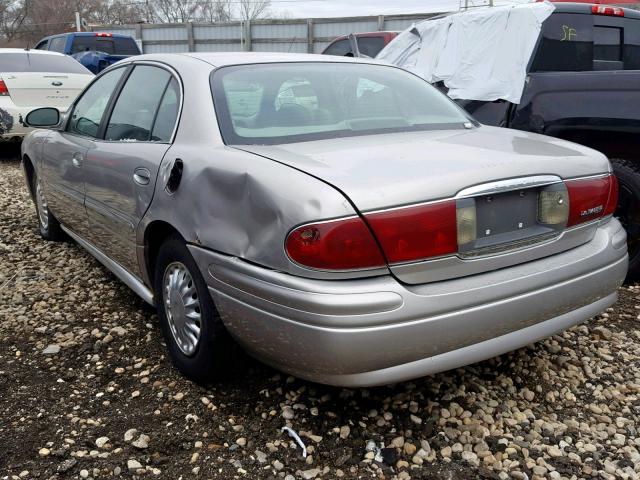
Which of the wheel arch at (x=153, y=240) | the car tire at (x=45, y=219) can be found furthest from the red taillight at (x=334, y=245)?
the car tire at (x=45, y=219)

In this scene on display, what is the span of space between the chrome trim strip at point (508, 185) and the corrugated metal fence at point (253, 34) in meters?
19.5

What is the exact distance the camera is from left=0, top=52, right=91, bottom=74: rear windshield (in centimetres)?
791

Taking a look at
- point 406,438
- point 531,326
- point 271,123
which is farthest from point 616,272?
point 271,123

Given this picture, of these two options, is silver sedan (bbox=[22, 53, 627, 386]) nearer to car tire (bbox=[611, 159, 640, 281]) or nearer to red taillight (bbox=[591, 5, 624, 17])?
car tire (bbox=[611, 159, 640, 281])

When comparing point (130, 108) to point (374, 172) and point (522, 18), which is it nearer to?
point (374, 172)

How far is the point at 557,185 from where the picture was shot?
2336 mm

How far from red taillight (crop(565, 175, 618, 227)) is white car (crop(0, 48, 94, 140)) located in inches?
266

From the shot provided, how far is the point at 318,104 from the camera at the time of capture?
2.85m

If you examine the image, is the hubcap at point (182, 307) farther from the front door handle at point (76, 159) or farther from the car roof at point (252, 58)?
the front door handle at point (76, 159)

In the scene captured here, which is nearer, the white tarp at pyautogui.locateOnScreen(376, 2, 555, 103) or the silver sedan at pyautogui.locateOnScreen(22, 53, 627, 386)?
the silver sedan at pyautogui.locateOnScreen(22, 53, 627, 386)

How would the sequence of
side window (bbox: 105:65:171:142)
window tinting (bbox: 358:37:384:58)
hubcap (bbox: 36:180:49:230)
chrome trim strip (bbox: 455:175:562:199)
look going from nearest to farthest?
chrome trim strip (bbox: 455:175:562:199) → side window (bbox: 105:65:171:142) → hubcap (bbox: 36:180:49:230) → window tinting (bbox: 358:37:384:58)

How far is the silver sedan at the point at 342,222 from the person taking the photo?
200 cm

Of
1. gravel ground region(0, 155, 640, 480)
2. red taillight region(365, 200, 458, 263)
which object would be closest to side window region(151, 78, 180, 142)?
gravel ground region(0, 155, 640, 480)

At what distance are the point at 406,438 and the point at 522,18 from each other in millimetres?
3249
